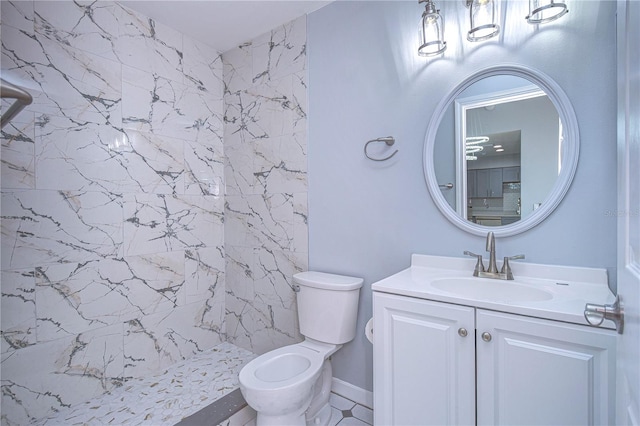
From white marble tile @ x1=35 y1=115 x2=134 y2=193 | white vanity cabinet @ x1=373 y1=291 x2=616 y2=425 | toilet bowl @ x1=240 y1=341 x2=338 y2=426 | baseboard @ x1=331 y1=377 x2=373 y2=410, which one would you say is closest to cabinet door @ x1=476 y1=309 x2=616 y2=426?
white vanity cabinet @ x1=373 y1=291 x2=616 y2=425

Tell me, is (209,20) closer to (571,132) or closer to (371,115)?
(371,115)

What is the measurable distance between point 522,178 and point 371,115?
2.83 ft

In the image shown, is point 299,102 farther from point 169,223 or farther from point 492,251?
point 492,251

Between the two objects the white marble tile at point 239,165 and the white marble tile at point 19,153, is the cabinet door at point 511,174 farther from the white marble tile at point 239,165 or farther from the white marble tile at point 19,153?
the white marble tile at point 19,153

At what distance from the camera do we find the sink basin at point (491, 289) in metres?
1.22

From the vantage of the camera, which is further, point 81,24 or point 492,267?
point 81,24

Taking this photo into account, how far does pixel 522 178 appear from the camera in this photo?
54.2 inches

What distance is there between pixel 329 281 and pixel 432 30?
142 cm

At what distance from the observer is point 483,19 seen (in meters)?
1.33

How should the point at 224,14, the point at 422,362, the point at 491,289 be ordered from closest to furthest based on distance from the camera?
the point at 422,362
the point at 491,289
the point at 224,14

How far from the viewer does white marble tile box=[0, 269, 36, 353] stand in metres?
1.59

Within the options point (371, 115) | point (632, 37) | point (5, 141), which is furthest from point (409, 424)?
point (5, 141)

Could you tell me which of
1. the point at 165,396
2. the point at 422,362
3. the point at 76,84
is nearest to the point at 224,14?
the point at 76,84

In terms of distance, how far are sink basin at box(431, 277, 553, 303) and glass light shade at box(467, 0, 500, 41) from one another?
110 cm
